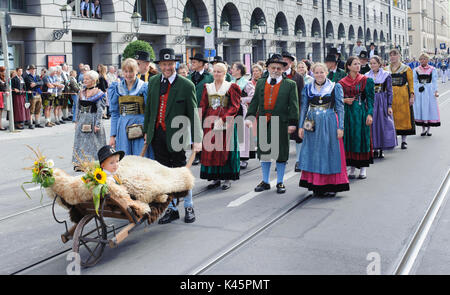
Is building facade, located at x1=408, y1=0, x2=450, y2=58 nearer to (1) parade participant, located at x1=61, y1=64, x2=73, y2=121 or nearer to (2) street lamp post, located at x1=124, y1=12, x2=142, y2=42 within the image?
(2) street lamp post, located at x1=124, y1=12, x2=142, y2=42

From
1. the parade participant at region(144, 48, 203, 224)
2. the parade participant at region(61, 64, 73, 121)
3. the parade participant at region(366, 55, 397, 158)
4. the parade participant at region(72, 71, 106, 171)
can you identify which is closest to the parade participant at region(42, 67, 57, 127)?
the parade participant at region(61, 64, 73, 121)

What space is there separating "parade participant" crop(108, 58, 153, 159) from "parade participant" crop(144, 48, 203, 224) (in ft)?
1.25

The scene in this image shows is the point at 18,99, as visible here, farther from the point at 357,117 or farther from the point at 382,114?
the point at 357,117

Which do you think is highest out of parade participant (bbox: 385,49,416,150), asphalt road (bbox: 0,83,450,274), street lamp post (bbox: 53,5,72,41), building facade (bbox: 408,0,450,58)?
building facade (bbox: 408,0,450,58)

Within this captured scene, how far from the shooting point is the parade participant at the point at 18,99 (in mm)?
16359

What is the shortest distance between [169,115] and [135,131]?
64 cm

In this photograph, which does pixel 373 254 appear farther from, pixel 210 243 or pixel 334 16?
pixel 334 16

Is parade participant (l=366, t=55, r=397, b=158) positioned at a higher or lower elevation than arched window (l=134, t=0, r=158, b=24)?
lower

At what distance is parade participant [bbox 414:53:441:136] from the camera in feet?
43.0

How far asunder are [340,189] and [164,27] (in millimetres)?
20253

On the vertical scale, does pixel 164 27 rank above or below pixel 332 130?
above
